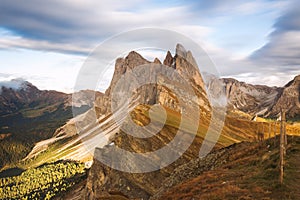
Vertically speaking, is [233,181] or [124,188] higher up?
[233,181]

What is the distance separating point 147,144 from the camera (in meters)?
102

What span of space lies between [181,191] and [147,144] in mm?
64409

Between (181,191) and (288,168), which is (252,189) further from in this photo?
(181,191)

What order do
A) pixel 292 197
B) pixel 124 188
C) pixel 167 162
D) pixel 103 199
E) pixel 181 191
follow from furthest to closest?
1. pixel 167 162
2. pixel 124 188
3. pixel 103 199
4. pixel 181 191
5. pixel 292 197

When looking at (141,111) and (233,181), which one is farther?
(141,111)

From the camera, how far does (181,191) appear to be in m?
38.3

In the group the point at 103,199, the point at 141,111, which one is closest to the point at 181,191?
the point at 103,199

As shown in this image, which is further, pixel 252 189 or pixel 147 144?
pixel 147 144

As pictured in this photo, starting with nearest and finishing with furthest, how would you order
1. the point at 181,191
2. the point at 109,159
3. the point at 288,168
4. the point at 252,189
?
the point at 252,189, the point at 288,168, the point at 181,191, the point at 109,159

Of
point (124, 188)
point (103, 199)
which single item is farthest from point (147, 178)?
point (103, 199)

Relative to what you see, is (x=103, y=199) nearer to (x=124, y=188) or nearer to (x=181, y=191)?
(x=181, y=191)

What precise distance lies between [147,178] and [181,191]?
50554 mm

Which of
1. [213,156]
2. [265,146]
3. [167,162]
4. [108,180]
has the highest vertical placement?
[265,146]

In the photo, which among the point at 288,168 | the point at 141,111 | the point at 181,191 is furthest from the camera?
the point at 141,111
